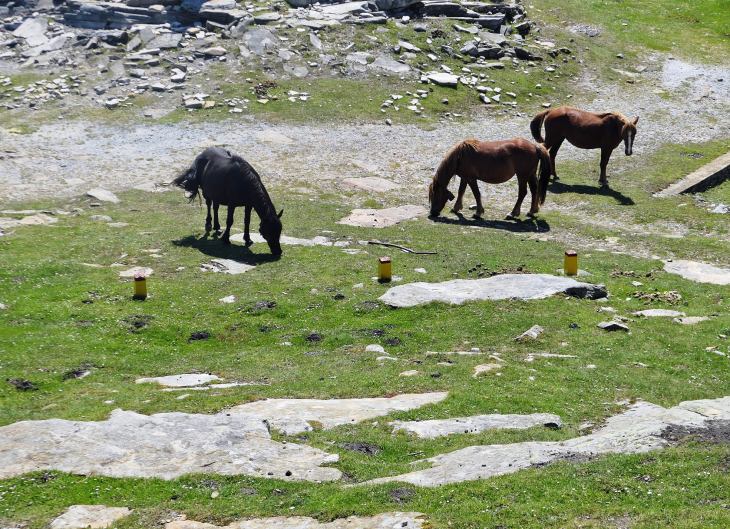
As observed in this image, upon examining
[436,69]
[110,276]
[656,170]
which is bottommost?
[110,276]

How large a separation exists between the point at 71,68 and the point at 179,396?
32.4m

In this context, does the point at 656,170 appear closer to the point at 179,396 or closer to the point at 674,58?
the point at 674,58

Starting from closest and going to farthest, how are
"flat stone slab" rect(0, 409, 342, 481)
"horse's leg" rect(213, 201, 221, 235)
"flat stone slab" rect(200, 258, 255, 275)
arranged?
"flat stone slab" rect(0, 409, 342, 481)
"flat stone slab" rect(200, 258, 255, 275)
"horse's leg" rect(213, 201, 221, 235)

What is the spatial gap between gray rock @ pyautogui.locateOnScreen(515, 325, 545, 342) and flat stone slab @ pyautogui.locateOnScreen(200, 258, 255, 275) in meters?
8.89

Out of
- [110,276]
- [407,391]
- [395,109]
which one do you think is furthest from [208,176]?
[395,109]

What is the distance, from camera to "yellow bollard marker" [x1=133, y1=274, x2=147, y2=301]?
18.7 meters

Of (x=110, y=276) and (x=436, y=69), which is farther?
(x=436, y=69)

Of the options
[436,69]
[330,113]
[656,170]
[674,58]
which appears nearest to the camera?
[656,170]

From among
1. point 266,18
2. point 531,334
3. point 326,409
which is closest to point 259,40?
point 266,18

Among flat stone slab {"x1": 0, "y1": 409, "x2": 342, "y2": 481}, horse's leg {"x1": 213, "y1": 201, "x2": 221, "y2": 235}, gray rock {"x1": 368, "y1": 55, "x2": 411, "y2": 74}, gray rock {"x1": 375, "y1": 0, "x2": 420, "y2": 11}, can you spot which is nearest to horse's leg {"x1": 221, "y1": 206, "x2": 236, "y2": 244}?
horse's leg {"x1": 213, "y1": 201, "x2": 221, "y2": 235}

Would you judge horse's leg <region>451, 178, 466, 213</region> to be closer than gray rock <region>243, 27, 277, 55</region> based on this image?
Yes

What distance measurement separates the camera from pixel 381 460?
10.9 m

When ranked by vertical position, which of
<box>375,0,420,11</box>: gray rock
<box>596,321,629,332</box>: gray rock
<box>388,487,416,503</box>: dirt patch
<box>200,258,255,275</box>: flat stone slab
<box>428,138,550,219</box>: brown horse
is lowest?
<box>200,258,255,275</box>: flat stone slab

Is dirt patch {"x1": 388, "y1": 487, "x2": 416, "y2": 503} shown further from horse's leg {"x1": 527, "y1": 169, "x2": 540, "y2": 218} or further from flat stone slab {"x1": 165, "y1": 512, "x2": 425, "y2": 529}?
horse's leg {"x1": 527, "y1": 169, "x2": 540, "y2": 218}
